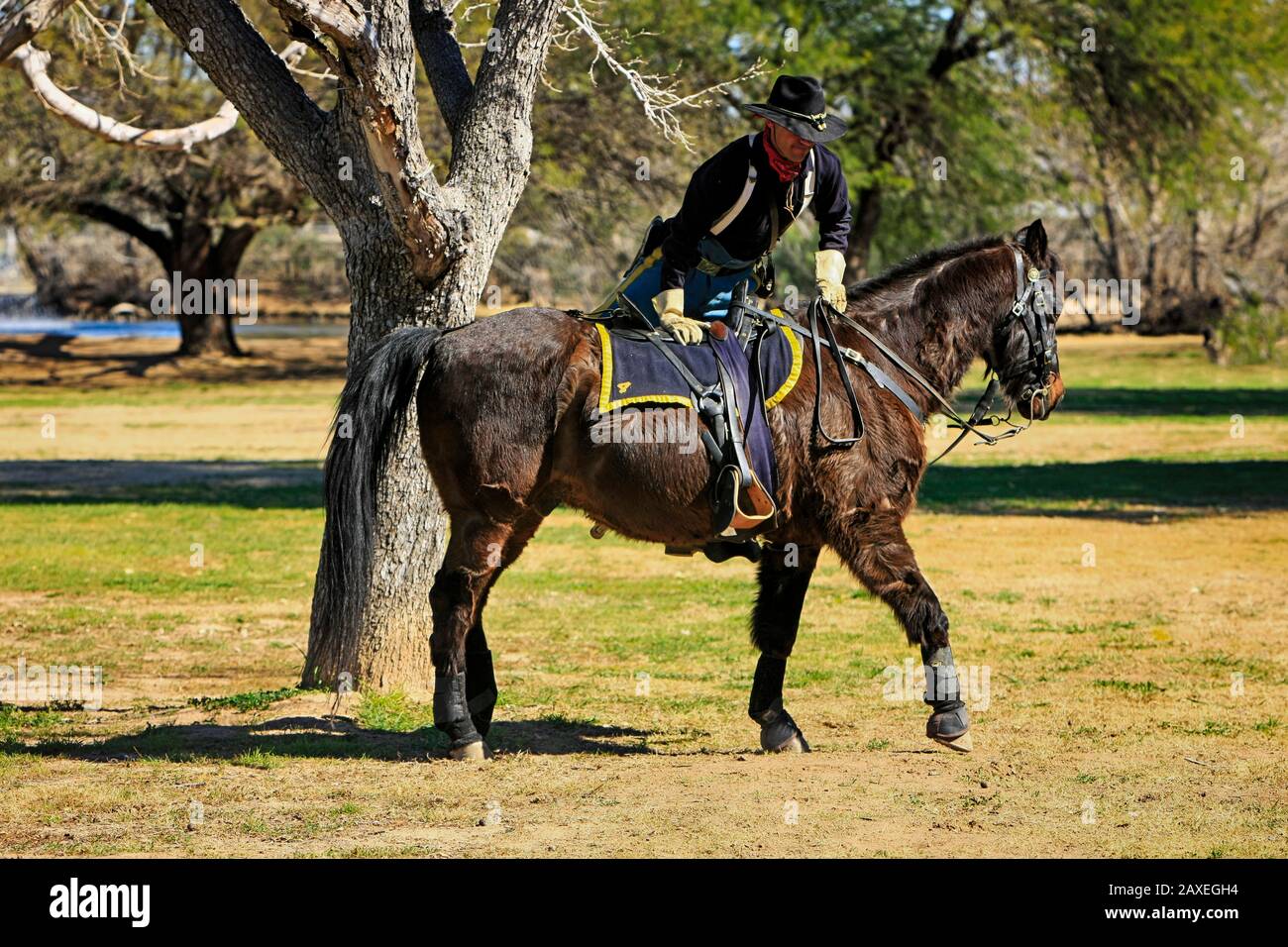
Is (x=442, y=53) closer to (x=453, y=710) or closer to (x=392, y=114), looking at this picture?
(x=392, y=114)

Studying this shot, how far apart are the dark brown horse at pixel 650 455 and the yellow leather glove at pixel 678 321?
0.38 metres

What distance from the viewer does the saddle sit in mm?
7492

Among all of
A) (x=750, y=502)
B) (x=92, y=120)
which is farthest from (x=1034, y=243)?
(x=92, y=120)

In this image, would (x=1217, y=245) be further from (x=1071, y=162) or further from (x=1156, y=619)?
(x=1156, y=619)

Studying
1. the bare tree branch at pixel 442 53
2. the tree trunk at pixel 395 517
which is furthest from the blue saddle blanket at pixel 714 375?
the bare tree branch at pixel 442 53

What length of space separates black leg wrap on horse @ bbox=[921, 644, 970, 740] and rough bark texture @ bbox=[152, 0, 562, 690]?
10.3 ft

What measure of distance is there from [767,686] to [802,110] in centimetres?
295

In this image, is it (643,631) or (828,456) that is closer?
(828,456)

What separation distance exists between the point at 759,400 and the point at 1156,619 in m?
5.79

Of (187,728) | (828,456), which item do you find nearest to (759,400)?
(828,456)

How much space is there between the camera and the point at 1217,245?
1918 inches

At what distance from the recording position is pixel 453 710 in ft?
25.5
